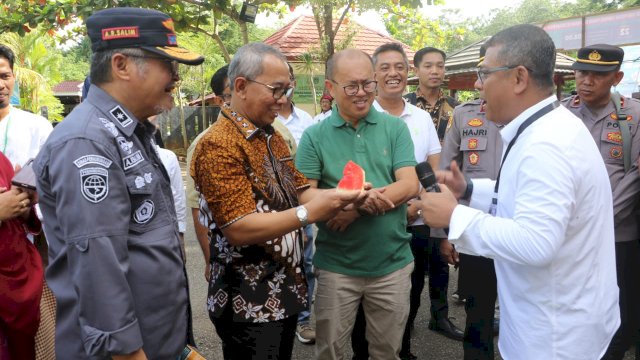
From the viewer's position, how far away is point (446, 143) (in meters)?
4.05

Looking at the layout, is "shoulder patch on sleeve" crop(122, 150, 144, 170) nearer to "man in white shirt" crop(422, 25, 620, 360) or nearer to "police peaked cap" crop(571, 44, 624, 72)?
"man in white shirt" crop(422, 25, 620, 360)

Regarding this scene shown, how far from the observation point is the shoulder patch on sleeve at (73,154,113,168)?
1.52 meters

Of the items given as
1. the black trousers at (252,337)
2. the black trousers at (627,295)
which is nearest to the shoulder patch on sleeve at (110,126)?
the black trousers at (252,337)

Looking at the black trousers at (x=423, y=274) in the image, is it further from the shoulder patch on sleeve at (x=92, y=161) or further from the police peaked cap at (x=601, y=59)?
the shoulder patch on sleeve at (x=92, y=161)

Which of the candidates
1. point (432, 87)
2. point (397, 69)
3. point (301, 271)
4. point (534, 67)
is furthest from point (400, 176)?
point (432, 87)

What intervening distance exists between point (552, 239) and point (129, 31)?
1.63 metres

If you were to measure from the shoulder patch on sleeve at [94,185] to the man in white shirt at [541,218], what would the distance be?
1255mm

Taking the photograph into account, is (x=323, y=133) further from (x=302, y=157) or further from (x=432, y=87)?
(x=432, y=87)

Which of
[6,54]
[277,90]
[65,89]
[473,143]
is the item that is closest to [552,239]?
[277,90]

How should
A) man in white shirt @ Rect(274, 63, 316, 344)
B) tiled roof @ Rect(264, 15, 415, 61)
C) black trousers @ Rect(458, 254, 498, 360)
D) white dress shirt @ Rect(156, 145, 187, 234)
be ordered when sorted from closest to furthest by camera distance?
black trousers @ Rect(458, 254, 498, 360) → white dress shirt @ Rect(156, 145, 187, 234) → man in white shirt @ Rect(274, 63, 316, 344) → tiled roof @ Rect(264, 15, 415, 61)

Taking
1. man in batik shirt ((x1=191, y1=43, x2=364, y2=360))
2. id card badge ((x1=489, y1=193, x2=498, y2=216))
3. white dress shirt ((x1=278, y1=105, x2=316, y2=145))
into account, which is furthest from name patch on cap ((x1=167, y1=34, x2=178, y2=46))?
white dress shirt ((x1=278, y1=105, x2=316, y2=145))

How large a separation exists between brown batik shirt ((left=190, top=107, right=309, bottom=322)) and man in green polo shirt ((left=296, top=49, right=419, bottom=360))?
0.50 m

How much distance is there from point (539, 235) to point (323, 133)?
156 cm

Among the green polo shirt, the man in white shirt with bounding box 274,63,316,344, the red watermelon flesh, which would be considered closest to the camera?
the red watermelon flesh
